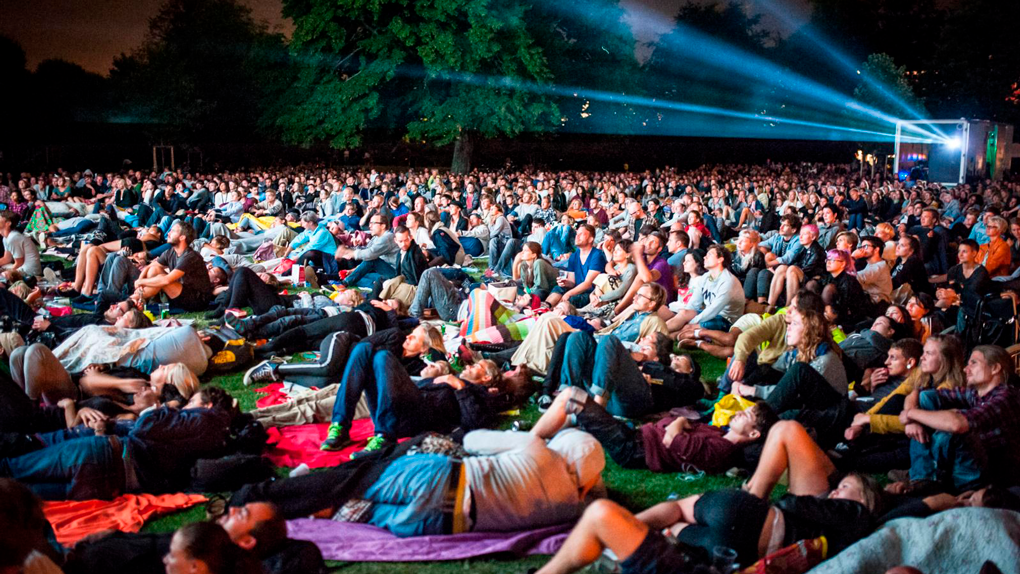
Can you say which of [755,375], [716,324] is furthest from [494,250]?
[755,375]

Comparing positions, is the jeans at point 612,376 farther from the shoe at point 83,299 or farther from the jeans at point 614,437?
the shoe at point 83,299

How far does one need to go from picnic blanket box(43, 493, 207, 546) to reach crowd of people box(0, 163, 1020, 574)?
0.28 feet

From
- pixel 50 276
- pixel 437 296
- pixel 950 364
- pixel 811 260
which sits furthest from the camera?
pixel 50 276

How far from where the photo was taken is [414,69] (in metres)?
29.9

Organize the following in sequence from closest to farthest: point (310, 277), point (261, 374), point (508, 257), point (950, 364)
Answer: point (950, 364) → point (261, 374) → point (310, 277) → point (508, 257)

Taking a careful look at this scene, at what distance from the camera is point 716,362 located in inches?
291

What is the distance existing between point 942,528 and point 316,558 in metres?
2.54

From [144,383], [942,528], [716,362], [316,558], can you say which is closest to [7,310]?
[144,383]

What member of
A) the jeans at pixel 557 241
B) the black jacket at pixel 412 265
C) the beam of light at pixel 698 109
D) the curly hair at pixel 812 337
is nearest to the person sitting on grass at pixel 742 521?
the curly hair at pixel 812 337

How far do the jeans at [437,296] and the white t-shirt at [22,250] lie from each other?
15.2ft

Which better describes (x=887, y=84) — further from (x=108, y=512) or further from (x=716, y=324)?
(x=108, y=512)

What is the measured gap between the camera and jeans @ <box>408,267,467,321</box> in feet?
28.2

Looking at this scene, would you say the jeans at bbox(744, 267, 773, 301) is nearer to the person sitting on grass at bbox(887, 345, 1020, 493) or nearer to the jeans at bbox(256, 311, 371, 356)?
the jeans at bbox(256, 311, 371, 356)

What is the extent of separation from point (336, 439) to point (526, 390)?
58.0 inches
